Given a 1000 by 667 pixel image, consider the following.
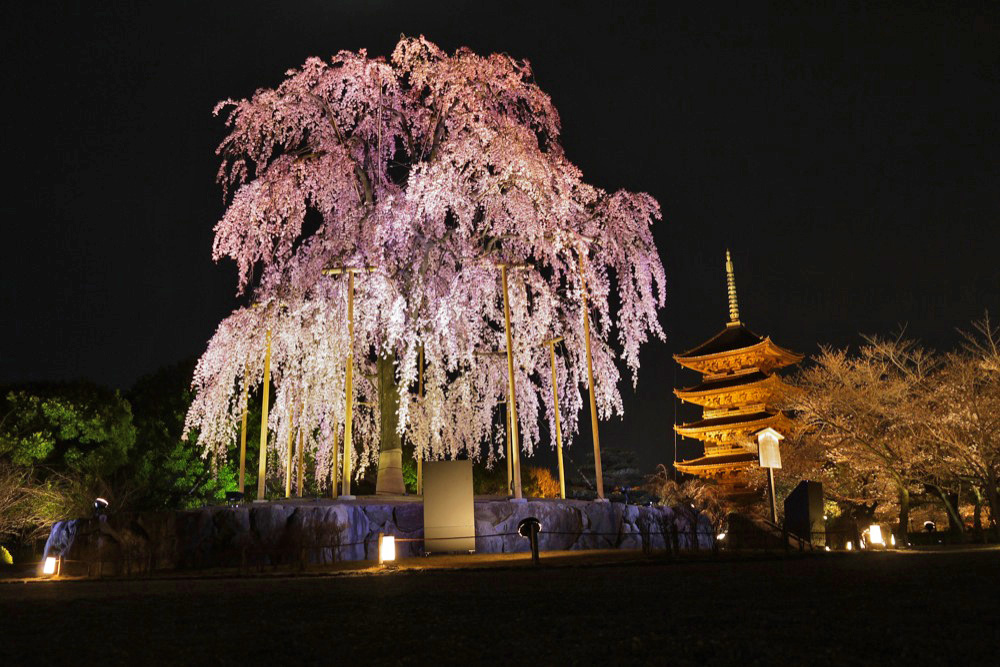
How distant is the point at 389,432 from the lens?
720 inches

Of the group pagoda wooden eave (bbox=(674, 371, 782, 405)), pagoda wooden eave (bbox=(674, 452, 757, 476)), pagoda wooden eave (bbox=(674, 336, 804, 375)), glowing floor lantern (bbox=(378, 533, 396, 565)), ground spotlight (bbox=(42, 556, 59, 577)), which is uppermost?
pagoda wooden eave (bbox=(674, 336, 804, 375))

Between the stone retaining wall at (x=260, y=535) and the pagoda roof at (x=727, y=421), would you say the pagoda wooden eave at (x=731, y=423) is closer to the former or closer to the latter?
the pagoda roof at (x=727, y=421)

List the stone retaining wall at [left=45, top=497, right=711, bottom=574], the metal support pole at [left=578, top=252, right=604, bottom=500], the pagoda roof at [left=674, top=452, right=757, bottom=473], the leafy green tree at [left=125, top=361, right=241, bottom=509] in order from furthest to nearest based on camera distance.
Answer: the pagoda roof at [left=674, top=452, right=757, bottom=473], the leafy green tree at [left=125, top=361, right=241, bottom=509], the metal support pole at [left=578, top=252, right=604, bottom=500], the stone retaining wall at [left=45, top=497, right=711, bottom=574]

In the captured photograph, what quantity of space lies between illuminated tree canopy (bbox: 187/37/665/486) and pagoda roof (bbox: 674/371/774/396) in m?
25.0

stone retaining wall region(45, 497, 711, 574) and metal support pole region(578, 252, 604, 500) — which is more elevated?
metal support pole region(578, 252, 604, 500)

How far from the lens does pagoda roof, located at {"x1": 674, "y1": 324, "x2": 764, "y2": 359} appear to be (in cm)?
4366

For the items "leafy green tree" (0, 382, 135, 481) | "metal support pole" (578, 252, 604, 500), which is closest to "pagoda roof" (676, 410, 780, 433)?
"metal support pole" (578, 252, 604, 500)

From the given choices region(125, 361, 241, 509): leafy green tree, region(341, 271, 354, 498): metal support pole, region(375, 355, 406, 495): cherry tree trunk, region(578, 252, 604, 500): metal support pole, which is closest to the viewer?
region(341, 271, 354, 498): metal support pole

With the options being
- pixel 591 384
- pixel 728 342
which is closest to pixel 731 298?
pixel 728 342

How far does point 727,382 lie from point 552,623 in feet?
131

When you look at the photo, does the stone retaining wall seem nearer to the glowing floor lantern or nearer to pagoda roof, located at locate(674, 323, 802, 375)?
the glowing floor lantern

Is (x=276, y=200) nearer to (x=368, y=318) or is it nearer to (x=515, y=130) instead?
(x=368, y=318)

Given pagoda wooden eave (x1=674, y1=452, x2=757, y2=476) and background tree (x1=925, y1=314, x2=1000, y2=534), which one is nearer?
background tree (x1=925, y1=314, x2=1000, y2=534)

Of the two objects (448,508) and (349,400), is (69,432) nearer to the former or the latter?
(349,400)
